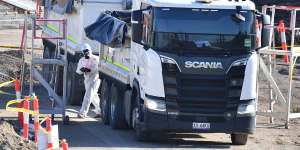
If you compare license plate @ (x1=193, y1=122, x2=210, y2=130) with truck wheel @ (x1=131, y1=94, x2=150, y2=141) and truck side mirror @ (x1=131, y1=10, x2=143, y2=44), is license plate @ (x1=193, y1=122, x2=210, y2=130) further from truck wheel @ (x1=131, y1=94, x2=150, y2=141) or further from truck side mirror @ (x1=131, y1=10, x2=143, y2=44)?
truck side mirror @ (x1=131, y1=10, x2=143, y2=44)

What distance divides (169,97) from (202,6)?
1.91 m

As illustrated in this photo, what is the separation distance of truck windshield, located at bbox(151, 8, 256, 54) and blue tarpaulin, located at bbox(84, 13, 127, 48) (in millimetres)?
2561

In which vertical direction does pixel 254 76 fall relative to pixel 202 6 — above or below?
below

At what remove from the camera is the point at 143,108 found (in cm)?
1433

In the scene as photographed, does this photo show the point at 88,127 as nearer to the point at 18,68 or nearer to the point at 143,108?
the point at 143,108

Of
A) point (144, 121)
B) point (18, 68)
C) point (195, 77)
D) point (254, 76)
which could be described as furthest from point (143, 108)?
point (18, 68)

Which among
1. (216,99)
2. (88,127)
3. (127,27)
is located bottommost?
(88,127)

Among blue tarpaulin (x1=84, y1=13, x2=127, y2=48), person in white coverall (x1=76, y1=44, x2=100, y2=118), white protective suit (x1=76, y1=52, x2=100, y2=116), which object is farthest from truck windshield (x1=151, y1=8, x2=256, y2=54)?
white protective suit (x1=76, y1=52, x2=100, y2=116)

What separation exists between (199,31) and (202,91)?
119 centimetres

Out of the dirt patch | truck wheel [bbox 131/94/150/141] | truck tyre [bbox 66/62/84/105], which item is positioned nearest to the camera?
the dirt patch

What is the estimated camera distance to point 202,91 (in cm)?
1406

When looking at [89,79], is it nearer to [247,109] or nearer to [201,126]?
[201,126]

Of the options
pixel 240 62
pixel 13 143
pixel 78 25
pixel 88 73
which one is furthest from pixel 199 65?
pixel 78 25

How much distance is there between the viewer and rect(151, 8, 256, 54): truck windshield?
1404 centimetres
